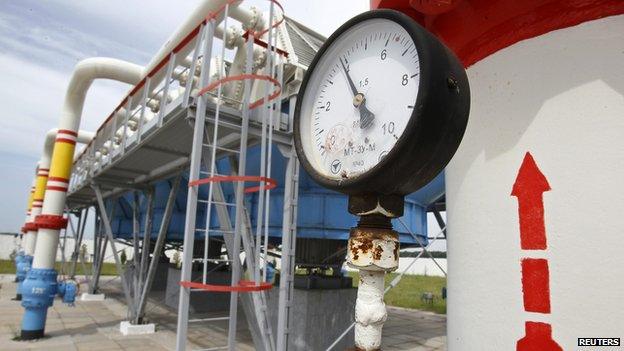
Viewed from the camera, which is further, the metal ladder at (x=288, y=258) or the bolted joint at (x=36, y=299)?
the bolted joint at (x=36, y=299)

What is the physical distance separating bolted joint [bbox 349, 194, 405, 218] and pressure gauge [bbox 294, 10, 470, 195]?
44 millimetres

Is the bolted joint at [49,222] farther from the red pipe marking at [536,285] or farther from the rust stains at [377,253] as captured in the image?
the red pipe marking at [536,285]

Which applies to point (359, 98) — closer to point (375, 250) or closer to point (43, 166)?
point (375, 250)

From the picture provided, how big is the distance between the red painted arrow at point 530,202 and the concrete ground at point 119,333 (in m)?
8.13

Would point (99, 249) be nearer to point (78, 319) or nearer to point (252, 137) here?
point (78, 319)

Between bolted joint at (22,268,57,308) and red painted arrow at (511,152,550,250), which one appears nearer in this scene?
red painted arrow at (511,152,550,250)

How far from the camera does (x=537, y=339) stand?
6.67ft

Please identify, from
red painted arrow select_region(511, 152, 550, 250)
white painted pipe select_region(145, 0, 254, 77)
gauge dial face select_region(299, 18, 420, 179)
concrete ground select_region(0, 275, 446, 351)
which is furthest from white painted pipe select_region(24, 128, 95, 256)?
red painted arrow select_region(511, 152, 550, 250)

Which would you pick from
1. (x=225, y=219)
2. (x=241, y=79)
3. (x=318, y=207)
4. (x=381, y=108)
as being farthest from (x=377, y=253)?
(x=318, y=207)

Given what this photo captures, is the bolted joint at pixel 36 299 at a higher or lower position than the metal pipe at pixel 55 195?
lower

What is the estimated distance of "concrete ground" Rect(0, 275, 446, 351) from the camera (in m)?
8.88

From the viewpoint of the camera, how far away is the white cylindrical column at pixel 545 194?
1.89 meters

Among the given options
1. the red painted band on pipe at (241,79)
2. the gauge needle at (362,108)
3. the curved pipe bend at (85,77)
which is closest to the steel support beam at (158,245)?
the curved pipe bend at (85,77)

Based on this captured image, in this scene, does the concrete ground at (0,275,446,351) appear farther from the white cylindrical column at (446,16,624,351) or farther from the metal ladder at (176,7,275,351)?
the white cylindrical column at (446,16,624,351)
